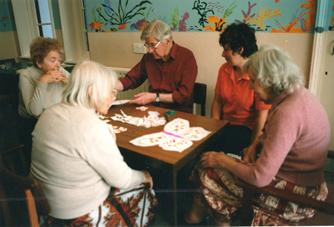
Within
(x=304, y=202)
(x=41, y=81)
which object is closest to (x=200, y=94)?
(x=41, y=81)

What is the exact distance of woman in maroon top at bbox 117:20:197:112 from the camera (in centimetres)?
213

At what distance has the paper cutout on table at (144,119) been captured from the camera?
1709mm

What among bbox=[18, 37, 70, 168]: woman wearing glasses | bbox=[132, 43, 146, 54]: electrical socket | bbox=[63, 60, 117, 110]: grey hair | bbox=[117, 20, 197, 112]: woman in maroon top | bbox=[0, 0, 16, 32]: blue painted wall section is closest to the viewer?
bbox=[63, 60, 117, 110]: grey hair

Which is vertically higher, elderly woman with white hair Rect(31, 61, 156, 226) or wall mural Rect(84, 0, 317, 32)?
wall mural Rect(84, 0, 317, 32)

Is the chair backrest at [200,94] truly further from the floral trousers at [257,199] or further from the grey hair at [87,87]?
the grey hair at [87,87]

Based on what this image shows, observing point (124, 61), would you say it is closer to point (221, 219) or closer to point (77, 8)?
point (77, 8)

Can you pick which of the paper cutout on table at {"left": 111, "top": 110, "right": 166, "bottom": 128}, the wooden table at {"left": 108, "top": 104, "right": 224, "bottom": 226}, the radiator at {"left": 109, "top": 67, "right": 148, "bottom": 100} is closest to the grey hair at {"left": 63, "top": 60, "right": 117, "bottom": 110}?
the wooden table at {"left": 108, "top": 104, "right": 224, "bottom": 226}

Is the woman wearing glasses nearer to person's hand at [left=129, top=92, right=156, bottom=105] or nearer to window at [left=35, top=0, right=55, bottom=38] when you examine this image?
person's hand at [left=129, top=92, right=156, bottom=105]

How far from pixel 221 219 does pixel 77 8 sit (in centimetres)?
300

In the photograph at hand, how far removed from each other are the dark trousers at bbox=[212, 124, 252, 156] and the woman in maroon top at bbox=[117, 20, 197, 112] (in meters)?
0.41

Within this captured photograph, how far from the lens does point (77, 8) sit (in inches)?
137

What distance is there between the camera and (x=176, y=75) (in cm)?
228

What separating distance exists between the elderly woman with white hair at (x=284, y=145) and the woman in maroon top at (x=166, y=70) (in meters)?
0.91

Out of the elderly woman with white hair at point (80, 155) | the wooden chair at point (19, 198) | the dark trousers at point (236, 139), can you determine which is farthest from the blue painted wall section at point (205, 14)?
the wooden chair at point (19, 198)
